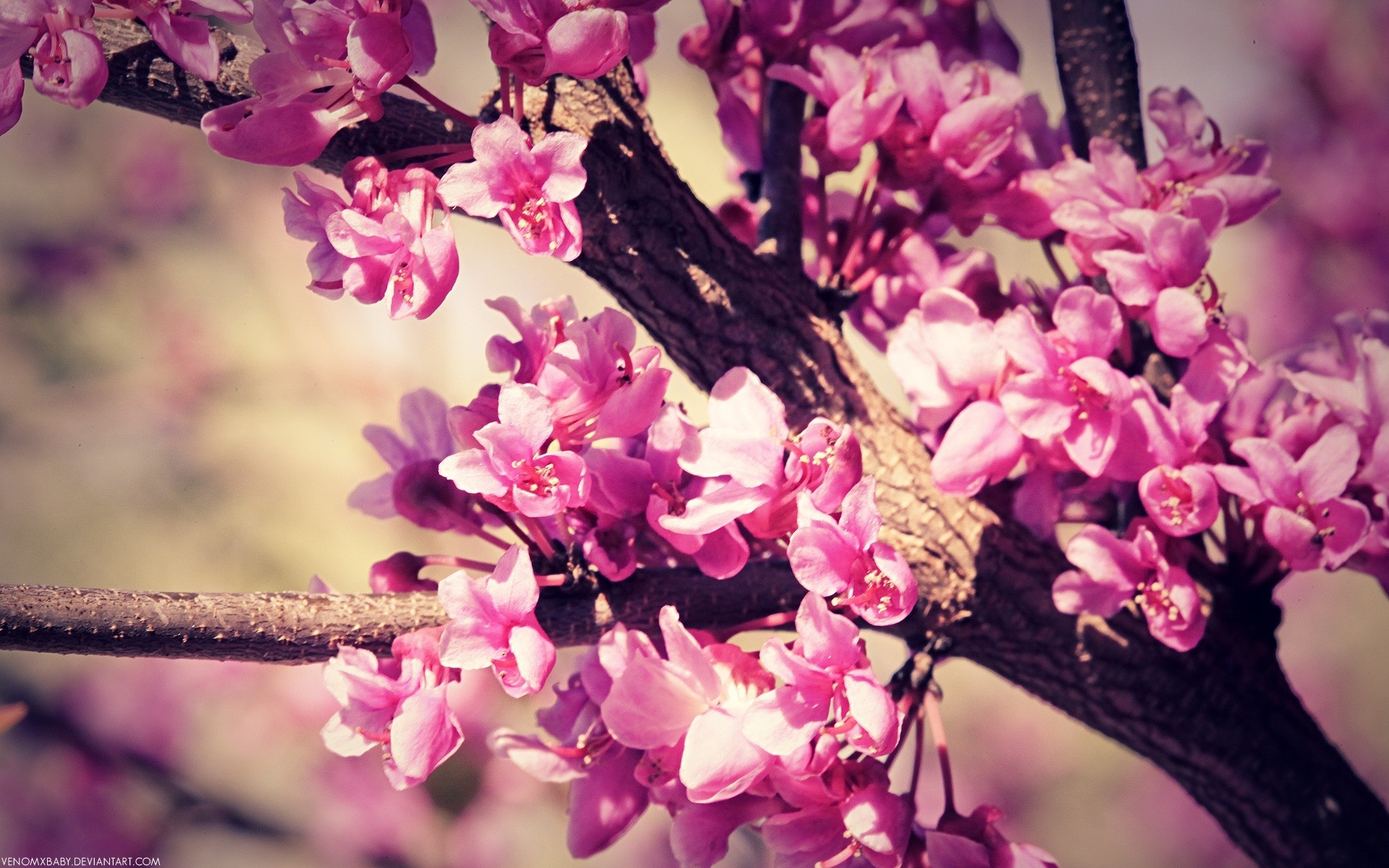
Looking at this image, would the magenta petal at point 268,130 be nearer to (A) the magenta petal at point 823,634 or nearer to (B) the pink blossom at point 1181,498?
(A) the magenta petal at point 823,634

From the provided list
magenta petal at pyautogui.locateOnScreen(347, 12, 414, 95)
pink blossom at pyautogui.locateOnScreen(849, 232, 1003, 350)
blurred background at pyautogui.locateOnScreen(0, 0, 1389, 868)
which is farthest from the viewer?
blurred background at pyautogui.locateOnScreen(0, 0, 1389, 868)

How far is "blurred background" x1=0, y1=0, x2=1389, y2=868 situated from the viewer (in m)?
1.44

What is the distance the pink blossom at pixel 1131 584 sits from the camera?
0.40 metres

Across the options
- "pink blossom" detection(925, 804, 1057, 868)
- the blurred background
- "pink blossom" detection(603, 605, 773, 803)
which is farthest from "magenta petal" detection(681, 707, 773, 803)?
the blurred background

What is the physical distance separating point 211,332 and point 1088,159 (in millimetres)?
1592

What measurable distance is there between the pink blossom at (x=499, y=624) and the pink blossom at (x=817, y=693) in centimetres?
8

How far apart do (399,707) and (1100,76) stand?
0.53 m

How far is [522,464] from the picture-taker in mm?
312

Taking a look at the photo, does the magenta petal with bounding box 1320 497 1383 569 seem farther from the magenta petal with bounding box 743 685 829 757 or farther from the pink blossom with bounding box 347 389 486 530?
the pink blossom with bounding box 347 389 486 530

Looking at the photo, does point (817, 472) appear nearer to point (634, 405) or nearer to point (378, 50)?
point (634, 405)

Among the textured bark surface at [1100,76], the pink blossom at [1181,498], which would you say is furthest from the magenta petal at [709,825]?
the textured bark surface at [1100,76]

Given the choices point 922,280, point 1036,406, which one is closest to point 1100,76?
point 922,280

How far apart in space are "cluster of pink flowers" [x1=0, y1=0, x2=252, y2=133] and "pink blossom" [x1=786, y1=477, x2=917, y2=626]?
270 mm

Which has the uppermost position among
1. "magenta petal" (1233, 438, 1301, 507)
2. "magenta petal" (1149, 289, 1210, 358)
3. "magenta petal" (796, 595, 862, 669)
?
"magenta petal" (1149, 289, 1210, 358)
